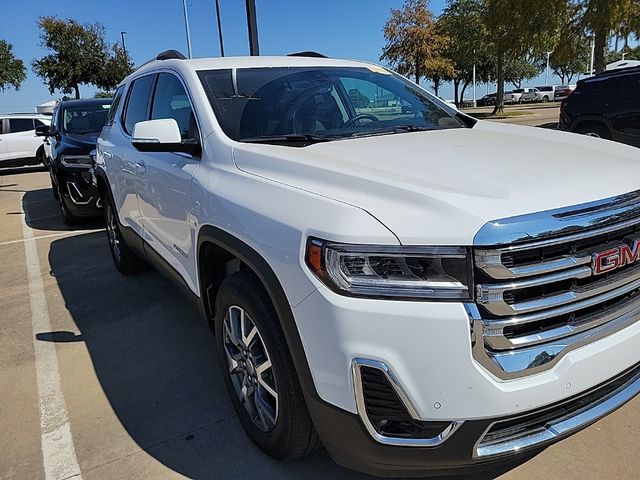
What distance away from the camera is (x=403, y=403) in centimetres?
172

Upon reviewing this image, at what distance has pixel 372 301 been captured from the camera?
1.72 metres

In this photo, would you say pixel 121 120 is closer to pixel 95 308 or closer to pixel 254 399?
pixel 95 308

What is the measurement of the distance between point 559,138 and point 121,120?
363 cm

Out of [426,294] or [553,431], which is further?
[553,431]

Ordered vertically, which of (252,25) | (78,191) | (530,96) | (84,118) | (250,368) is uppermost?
(252,25)

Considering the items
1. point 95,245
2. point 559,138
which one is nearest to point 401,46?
point 95,245

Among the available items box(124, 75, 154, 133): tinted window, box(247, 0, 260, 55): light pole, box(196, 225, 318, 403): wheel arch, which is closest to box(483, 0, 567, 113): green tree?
box(247, 0, 260, 55): light pole

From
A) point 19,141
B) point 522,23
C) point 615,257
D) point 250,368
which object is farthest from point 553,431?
point 522,23

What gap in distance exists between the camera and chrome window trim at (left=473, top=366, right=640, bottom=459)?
1787 millimetres

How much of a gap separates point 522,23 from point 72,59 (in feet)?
86.3

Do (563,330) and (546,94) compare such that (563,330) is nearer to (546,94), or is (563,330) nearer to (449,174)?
(449,174)

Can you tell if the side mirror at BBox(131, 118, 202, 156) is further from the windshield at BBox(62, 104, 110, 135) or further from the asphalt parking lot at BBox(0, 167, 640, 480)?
the windshield at BBox(62, 104, 110, 135)

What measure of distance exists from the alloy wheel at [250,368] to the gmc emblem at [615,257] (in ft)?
4.15

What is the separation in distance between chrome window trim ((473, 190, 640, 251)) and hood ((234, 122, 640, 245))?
0.09ft
